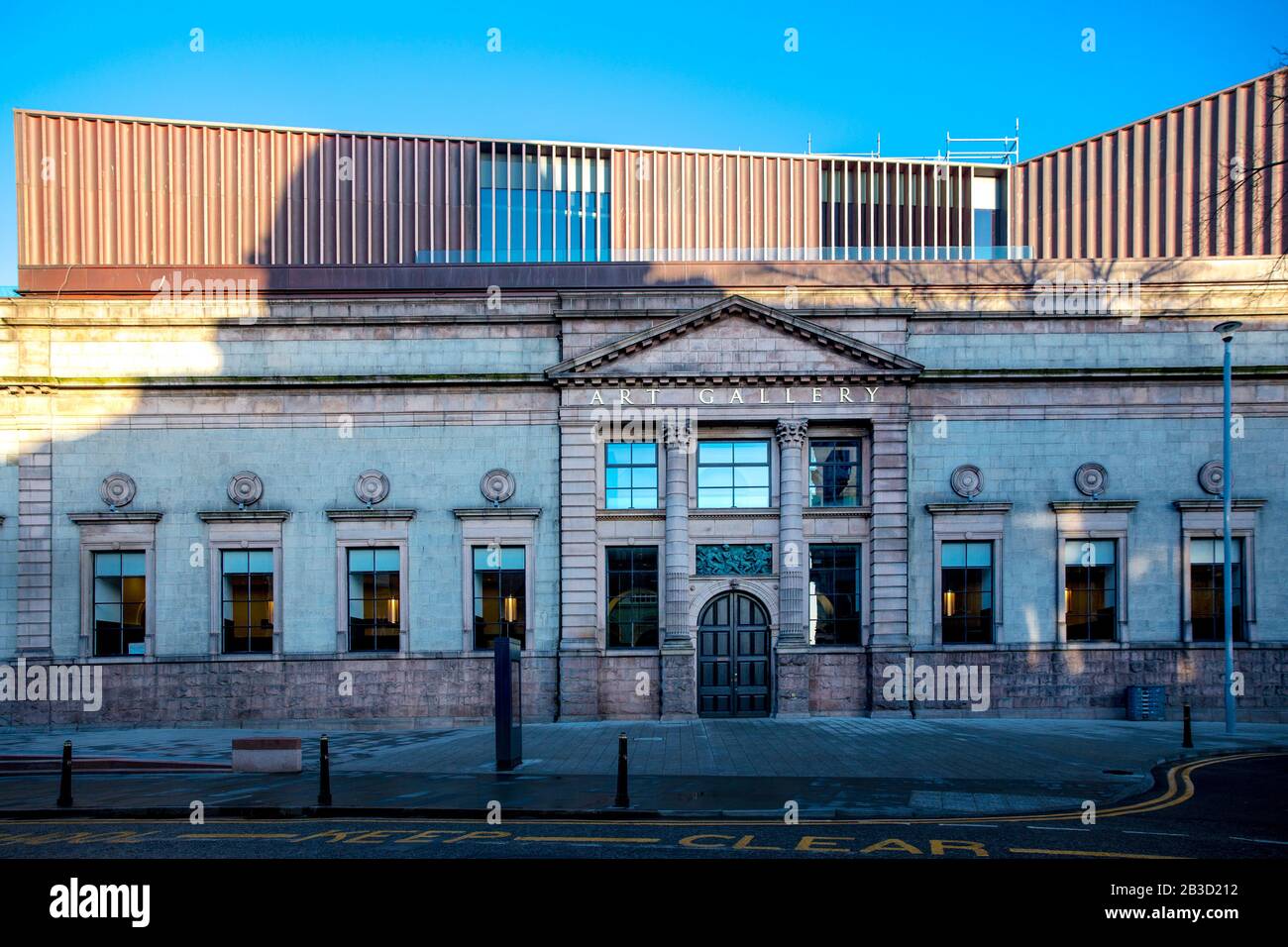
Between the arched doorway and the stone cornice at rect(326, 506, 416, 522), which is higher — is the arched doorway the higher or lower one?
the lower one

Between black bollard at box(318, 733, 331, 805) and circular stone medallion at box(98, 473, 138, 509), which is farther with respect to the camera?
circular stone medallion at box(98, 473, 138, 509)

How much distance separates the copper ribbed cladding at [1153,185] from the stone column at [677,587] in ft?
125

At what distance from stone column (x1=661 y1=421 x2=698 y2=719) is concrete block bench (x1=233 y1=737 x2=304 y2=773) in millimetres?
11200

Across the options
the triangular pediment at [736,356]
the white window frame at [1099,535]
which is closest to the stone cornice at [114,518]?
the triangular pediment at [736,356]

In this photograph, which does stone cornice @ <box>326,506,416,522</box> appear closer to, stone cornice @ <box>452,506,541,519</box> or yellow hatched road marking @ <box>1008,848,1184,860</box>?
stone cornice @ <box>452,506,541,519</box>

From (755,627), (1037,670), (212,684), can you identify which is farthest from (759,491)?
(212,684)

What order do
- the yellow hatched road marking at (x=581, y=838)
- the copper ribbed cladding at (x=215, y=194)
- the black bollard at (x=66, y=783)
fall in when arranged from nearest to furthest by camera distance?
the yellow hatched road marking at (x=581, y=838), the black bollard at (x=66, y=783), the copper ribbed cladding at (x=215, y=194)

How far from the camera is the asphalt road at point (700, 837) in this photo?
34.6 ft

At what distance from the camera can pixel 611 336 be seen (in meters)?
27.5

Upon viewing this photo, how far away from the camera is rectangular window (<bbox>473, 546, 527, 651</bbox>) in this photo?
27078 mm

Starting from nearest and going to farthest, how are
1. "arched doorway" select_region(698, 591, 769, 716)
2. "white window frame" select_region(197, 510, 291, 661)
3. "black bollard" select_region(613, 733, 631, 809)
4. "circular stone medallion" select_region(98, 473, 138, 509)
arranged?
"black bollard" select_region(613, 733, 631, 809) < "white window frame" select_region(197, 510, 291, 661) < "circular stone medallion" select_region(98, 473, 138, 509) < "arched doorway" select_region(698, 591, 769, 716)

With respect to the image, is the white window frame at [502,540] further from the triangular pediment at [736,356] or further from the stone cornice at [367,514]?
the triangular pediment at [736,356]

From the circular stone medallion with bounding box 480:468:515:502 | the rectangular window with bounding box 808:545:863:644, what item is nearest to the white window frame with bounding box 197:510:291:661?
the circular stone medallion with bounding box 480:468:515:502
